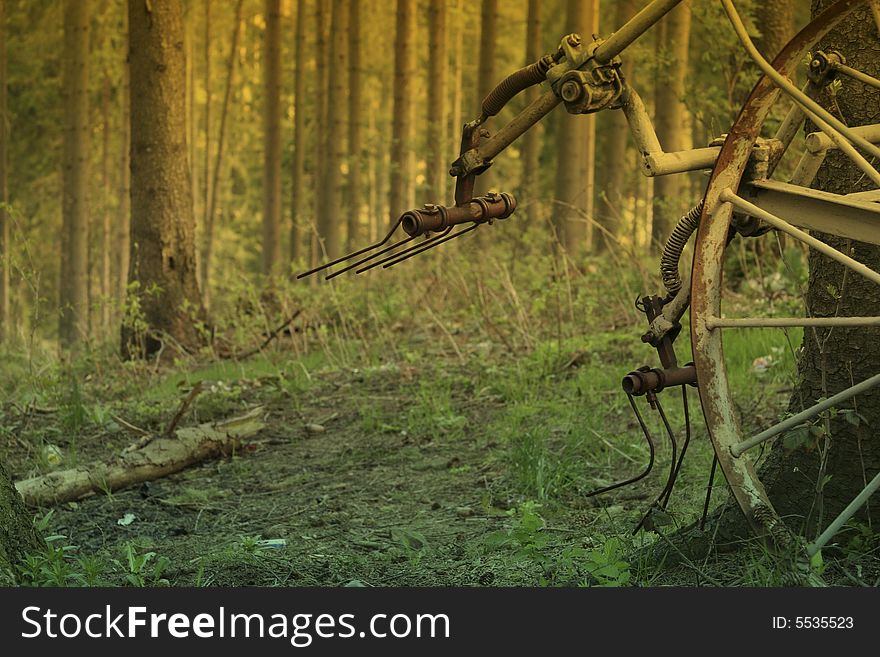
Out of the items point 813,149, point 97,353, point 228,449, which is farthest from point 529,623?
point 97,353

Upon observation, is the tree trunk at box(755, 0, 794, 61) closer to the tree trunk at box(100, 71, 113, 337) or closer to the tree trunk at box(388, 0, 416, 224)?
the tree trunk at box(388, 0, 416, 224)

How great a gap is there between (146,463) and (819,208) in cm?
428

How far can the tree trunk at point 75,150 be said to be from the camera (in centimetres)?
1662

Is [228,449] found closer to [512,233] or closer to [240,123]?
[512,233]

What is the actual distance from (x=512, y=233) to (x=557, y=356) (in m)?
6.24

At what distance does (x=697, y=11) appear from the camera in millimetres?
10031

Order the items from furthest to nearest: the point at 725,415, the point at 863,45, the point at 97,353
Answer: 1. the point at 97,353
2. the point at 863,45
3. the point at 725,415

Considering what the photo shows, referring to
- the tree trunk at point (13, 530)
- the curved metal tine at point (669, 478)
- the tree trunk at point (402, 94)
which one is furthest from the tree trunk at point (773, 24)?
the tree trunk at point (402, 94)

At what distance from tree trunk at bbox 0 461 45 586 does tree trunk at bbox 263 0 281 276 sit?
52.5 feet

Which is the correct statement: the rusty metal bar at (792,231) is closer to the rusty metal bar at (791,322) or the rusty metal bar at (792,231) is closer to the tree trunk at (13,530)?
the rusty metal bar at (791,322)

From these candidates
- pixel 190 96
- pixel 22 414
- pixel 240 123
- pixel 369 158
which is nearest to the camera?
pixel 22 414

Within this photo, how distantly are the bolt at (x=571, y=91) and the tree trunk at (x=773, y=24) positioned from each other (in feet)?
25.4

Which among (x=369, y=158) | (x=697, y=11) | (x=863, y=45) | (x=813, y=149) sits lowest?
(x=813, y=149)

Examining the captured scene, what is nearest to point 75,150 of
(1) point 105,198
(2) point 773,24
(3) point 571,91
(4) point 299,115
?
(4) point 299,115
